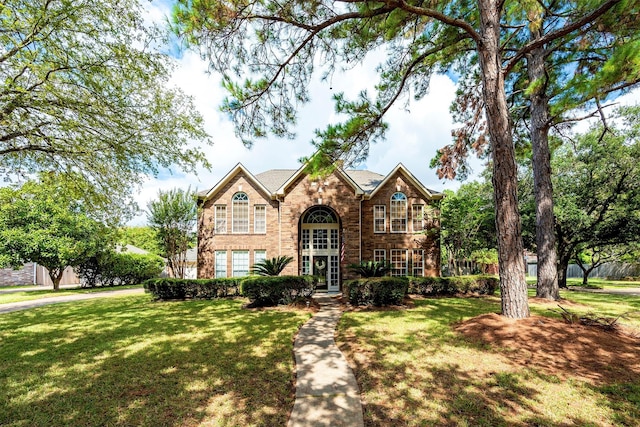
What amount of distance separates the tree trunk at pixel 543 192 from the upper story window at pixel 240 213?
14359 millimetres

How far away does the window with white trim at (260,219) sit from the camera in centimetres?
1722

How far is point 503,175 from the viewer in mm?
6875

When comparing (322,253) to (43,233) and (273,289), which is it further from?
(43,233)

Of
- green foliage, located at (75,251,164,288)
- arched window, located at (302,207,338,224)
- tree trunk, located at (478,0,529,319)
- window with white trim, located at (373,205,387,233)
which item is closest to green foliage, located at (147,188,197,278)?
arched window, located at (302,207,338,224)

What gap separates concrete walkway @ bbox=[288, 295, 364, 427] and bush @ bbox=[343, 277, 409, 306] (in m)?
4.00

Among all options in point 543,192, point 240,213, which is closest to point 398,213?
point 543,192

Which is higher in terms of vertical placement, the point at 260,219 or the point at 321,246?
the point at 260,219

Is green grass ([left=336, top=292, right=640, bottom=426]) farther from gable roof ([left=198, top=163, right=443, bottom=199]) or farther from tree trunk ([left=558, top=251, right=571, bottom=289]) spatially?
tree trunk ([left=558, top=251, right=571, bottom=289])

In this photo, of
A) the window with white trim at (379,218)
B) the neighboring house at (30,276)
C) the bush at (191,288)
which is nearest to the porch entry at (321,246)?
the window with white trim at (379,218)

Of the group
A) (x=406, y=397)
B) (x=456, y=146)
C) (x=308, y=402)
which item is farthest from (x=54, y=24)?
(x=456, y=146)

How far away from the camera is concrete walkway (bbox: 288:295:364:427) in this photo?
353cm

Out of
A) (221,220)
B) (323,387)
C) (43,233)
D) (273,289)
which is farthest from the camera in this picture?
(43,233)

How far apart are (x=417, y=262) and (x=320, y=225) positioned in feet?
20.8

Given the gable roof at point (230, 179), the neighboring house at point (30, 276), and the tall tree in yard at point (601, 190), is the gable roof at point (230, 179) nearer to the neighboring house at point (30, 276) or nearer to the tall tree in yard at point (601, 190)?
the neighboring house at point (30, 276)
